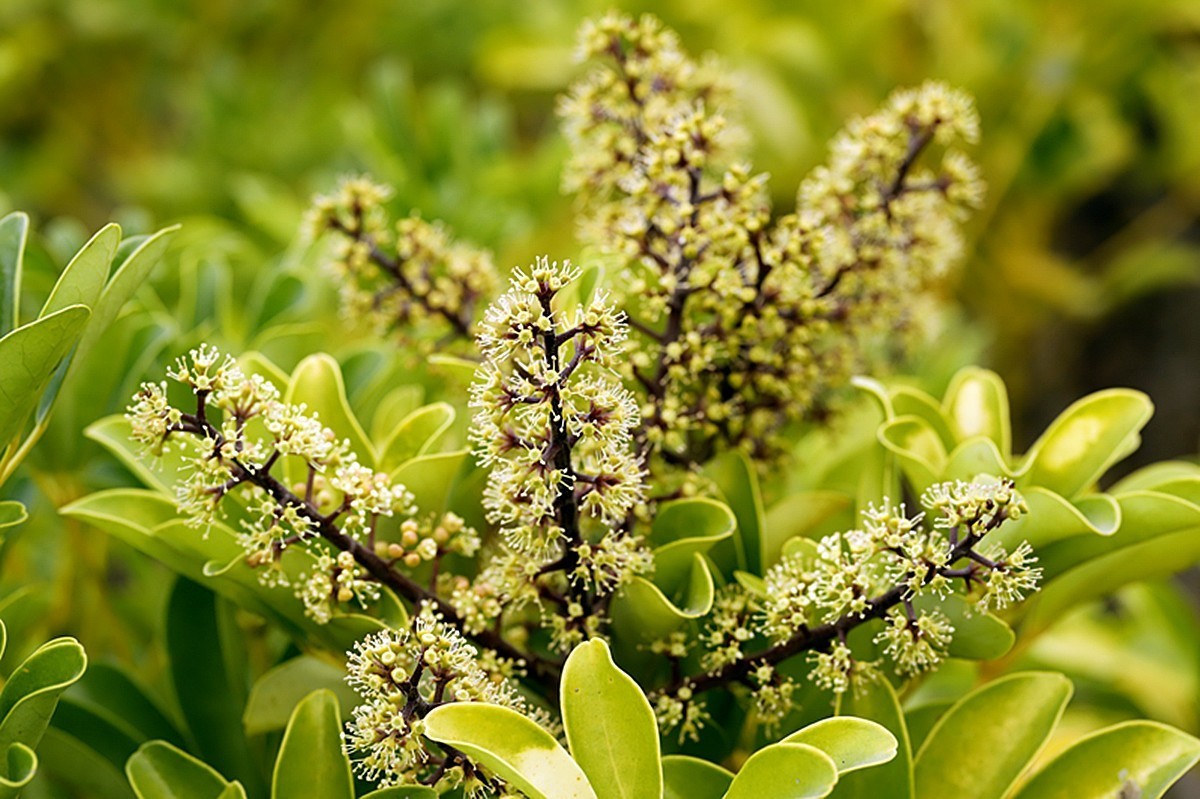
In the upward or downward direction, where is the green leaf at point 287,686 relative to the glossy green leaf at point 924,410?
downward

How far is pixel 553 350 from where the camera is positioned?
0.67 metres

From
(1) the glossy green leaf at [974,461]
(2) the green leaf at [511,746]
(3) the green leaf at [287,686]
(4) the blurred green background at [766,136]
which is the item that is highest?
(4) the blurred green background at [766,136]

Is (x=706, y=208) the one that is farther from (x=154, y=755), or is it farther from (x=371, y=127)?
(x=371, y=127)


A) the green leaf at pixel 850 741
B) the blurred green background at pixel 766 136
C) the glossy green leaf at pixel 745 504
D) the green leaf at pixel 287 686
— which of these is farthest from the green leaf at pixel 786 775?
the blurred green background at pixel 766 136

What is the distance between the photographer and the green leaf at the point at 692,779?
2.55 feet

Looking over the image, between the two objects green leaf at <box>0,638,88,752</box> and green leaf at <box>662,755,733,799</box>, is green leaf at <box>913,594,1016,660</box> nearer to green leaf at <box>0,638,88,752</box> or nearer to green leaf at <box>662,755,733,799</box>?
green leaf at <box>662,755,733,799</box>

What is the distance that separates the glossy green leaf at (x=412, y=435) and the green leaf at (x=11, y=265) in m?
0.27

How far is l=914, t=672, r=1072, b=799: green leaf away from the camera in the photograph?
0.86m

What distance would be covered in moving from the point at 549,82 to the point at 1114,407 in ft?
6.39

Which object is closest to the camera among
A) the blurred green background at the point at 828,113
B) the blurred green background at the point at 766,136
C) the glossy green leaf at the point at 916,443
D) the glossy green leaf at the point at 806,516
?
the glossy green leaf at the point at 916,443

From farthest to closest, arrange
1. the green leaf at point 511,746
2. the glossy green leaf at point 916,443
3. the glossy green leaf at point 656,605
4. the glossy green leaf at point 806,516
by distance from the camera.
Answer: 1. the glossy green leaf at point 806,516
2. the glossy green leaf at point 916,443
3. the glossy green leaf at point 656,605
4. the green leaf at point 511,746

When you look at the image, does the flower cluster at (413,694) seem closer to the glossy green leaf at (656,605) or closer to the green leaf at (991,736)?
the glossy green leaf at (656,605)

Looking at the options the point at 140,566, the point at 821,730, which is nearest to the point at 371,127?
the point at 140,566

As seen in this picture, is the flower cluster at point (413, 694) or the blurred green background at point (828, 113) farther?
the blurred green background at point (828, 113)
